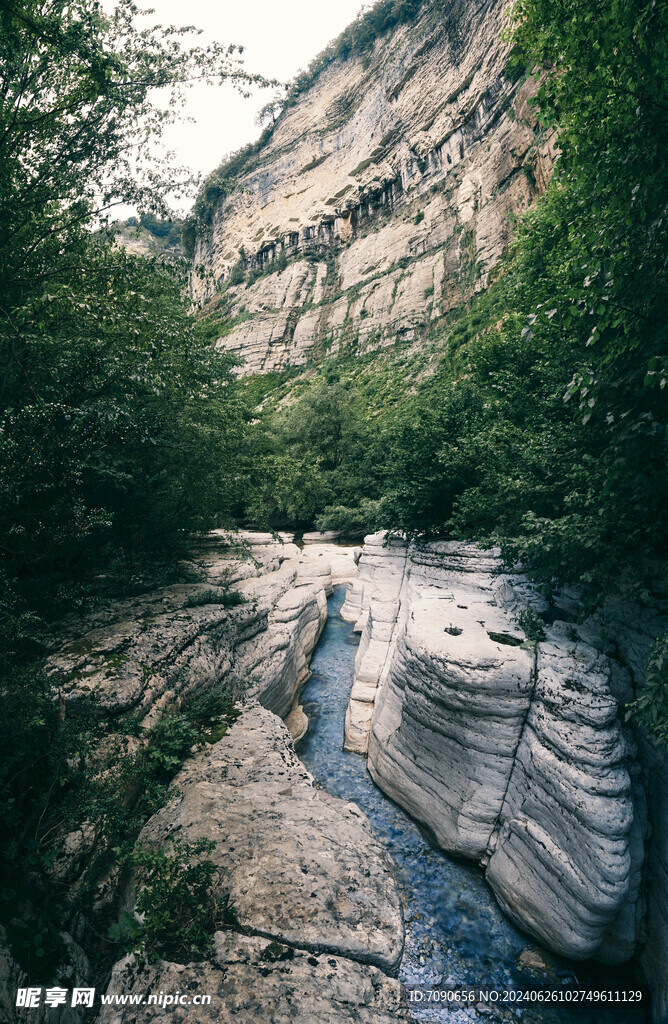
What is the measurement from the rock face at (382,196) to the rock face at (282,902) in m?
27.7

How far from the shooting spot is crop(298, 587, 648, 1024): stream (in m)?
4.23

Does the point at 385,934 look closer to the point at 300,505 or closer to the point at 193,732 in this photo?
the point at 193,732

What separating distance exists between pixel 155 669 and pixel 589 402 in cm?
633

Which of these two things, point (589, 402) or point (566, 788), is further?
point (566, 788)

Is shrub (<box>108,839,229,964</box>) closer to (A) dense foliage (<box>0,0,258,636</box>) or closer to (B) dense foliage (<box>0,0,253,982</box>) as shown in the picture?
(B) dense foliage (<box>0,0,253,982</box>)

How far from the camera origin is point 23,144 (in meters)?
5.58

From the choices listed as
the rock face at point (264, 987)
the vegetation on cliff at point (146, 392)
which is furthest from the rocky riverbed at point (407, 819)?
the vegetation on cliff at point (146, 392)

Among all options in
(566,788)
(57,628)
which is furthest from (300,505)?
(566,788)

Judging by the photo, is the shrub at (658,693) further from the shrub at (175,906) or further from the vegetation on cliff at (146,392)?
the shrub at (175,906)

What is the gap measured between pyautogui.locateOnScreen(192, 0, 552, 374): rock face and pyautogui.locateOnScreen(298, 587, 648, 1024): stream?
28404 mm

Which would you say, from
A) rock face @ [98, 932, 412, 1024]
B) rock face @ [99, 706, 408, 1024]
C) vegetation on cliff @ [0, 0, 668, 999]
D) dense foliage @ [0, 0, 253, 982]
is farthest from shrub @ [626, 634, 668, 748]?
dense foliage @ [0, 0, 253, 982]

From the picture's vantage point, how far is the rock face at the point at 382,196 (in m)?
34.6

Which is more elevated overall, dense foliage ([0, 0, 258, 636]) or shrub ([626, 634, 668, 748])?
dense foliage ([0, 0, 258, 636])

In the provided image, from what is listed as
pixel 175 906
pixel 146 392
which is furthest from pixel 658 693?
pixel 146 392
